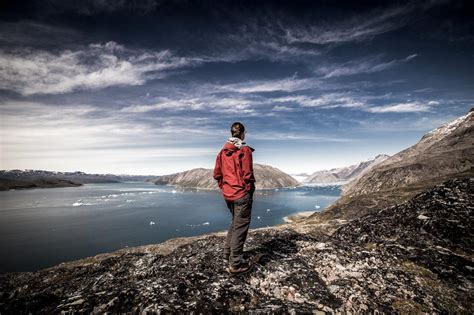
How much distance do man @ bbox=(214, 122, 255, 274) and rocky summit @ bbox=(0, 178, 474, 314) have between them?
0.73 metres

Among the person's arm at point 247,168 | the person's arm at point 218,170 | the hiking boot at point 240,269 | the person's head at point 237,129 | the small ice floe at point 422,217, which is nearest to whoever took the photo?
the hiking boot at point 240,269

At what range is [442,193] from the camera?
48.7 feet

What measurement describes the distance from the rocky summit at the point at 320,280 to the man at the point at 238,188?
28.8 inches

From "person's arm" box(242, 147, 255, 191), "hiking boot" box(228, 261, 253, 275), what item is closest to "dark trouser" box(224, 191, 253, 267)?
"hiking boot" box(228, 261, 253, 275)

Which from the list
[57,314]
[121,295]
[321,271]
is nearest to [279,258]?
[321,271]

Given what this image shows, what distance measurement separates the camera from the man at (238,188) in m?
8.60

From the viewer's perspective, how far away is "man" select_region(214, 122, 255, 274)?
8597 millimetres

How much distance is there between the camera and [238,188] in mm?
8797

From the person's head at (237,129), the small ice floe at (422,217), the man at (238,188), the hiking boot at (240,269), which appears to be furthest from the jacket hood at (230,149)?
the small ice floe at (422,217)

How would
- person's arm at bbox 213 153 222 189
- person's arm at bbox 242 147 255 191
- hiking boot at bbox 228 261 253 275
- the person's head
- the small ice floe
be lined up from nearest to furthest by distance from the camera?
hiking boot at bbox 228 261 253 275
person's arm at bbox 242 147 255 191
the person's head
person's arm at bbox 213 153 222 189
the small ice floe

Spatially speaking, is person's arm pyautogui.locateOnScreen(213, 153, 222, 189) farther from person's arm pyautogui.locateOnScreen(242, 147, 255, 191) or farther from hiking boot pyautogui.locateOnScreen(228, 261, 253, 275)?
hiking boot pyautogui.locateOnScreen(228, 261, 253, 275)

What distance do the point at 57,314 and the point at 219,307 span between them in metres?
4.21

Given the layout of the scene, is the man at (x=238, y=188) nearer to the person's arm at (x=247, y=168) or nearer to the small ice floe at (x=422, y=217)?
the person's arm at (x=247, y=168)

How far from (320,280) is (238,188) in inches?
175
